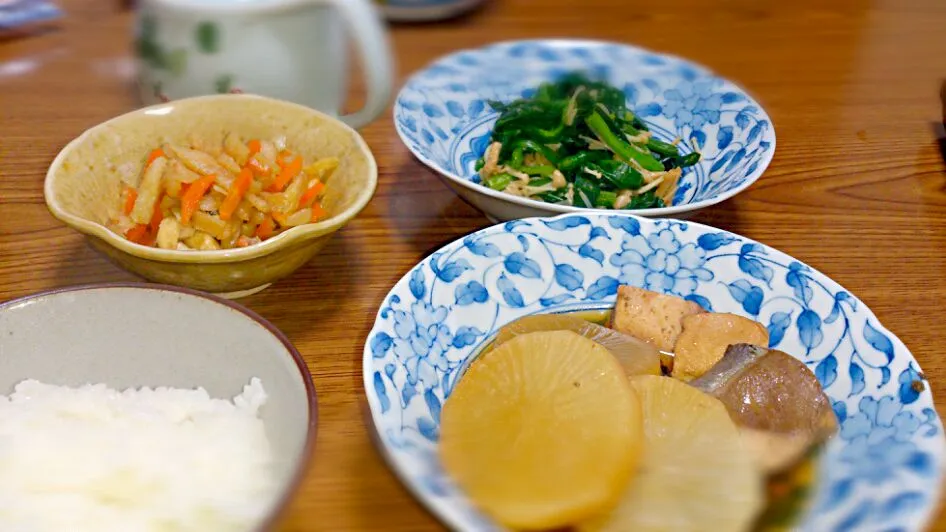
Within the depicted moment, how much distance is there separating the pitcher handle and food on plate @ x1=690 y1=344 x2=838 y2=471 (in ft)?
2.16

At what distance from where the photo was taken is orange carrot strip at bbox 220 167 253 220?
98 centimetres

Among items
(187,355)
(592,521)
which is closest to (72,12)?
(187,355)

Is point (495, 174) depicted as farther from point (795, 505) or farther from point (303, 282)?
point (795, 505)

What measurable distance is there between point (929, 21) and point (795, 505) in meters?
1.85

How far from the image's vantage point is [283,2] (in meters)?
1.17

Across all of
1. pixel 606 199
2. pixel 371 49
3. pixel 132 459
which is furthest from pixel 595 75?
pixel 132 459

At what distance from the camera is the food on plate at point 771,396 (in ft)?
2.53

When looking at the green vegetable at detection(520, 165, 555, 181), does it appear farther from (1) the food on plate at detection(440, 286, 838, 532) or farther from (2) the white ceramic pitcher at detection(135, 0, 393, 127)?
(1) the food on plate at detection(440, 286, 838, 532)

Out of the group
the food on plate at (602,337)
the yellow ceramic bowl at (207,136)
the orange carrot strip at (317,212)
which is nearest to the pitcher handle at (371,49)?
the yellow ceramic bowl at (207,136)

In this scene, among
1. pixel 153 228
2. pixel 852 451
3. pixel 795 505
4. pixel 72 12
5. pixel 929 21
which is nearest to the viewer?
pixel 795 505

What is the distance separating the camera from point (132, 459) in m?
0.73

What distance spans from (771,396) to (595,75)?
2.67 ft

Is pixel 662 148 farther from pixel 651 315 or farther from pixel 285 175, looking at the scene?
pixel 285 175

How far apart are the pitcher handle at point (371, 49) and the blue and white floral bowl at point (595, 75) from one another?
37 millimetres
